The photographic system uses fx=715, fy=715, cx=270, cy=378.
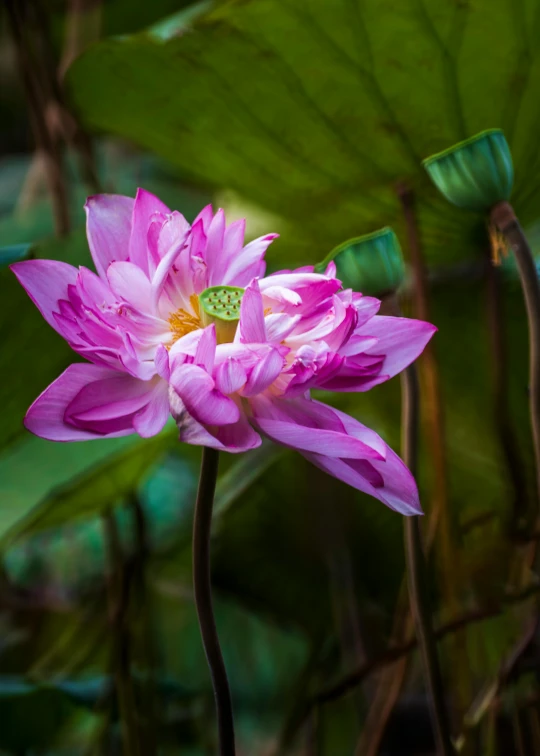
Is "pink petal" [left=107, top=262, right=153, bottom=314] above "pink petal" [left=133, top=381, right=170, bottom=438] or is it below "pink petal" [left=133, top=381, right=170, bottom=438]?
→ above

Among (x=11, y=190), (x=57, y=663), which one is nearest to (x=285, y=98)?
(x=57, y=663)

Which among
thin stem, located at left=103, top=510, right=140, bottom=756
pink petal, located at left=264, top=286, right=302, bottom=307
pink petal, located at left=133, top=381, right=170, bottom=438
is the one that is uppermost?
pink petal, located at left=264, top=286, right=302, bottom=307

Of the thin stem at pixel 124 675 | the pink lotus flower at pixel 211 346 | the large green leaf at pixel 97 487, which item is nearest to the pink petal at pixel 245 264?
the pink lotus flower at pixel 211 346

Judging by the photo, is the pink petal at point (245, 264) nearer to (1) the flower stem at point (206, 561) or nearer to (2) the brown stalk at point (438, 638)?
(1) the flower stem at point (206, 561)

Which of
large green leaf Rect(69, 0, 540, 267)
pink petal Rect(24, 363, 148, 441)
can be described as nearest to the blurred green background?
large green leaf Rect(69, 0, 540, 267)

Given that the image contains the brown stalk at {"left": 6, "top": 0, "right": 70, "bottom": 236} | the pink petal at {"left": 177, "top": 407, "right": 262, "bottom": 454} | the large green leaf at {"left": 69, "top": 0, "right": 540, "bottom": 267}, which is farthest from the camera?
the brown stalk at {"left": 6, "top": 0, "right": 70, "bottom": 236}

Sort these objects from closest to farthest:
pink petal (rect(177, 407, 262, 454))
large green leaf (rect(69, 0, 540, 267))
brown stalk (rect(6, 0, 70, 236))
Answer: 1. pink petal (rect(177, 407, 262, 454))
2. large green leaf (rect(69, 0, 540, 267))
3. brown stalk (rect(6, 0, 70, 236))

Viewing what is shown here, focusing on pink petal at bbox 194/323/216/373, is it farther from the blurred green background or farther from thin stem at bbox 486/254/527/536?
thin stem at bbox 486/254/527/536

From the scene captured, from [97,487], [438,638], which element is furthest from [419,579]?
[97,487]
